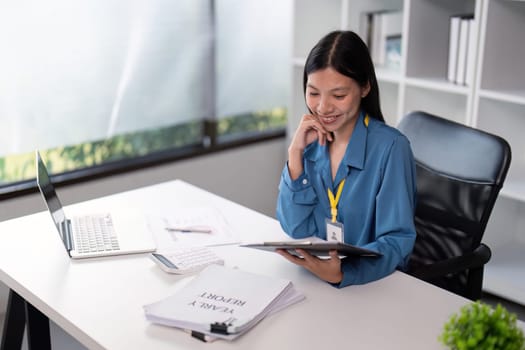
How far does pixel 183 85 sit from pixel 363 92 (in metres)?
1.77

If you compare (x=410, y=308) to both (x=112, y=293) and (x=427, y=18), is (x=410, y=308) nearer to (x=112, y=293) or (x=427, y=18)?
(x=112, y=293)

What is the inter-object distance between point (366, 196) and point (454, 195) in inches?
14.1

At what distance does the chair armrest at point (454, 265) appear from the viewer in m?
1.97

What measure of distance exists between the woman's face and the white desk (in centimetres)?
40

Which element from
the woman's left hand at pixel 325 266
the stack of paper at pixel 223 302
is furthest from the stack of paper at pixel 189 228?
the woman's left hand at pixel 325 266

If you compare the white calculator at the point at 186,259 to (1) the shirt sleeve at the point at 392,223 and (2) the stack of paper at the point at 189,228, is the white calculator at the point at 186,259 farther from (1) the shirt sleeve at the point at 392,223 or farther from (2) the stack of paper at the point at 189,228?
(1) the shirt sleeve at the point at 392,223

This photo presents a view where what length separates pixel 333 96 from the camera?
1.93 metres

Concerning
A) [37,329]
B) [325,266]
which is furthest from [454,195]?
[37,329]

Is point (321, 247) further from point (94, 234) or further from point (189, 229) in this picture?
point (94, 234)

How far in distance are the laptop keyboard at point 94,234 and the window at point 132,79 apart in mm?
1017

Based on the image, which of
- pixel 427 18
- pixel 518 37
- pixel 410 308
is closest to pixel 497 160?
pixel 410 308

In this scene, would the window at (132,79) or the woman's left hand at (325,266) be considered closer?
the woman's left hand at (325,266)

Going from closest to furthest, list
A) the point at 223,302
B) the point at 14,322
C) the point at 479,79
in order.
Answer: the point at 223,302, the point at 14,322, the point at 479,79

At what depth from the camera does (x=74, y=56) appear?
3.13 m
